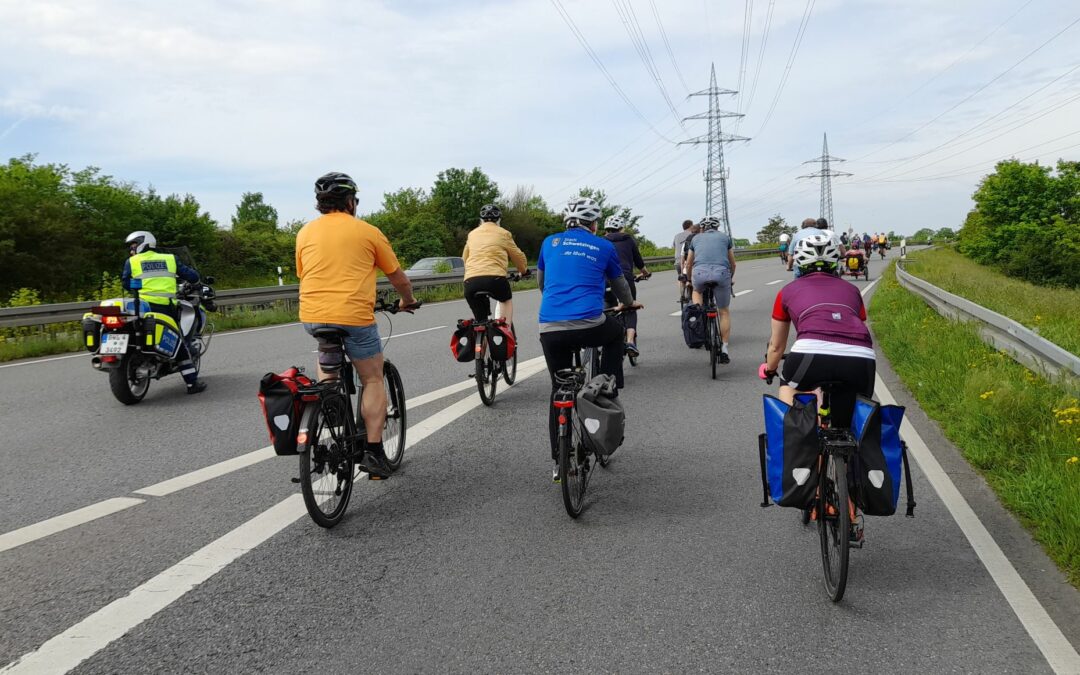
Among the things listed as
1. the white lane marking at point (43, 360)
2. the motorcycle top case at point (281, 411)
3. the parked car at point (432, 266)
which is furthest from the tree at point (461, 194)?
the motorcycle top case at point (281, 411)

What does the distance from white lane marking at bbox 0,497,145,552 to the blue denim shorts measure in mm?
1664

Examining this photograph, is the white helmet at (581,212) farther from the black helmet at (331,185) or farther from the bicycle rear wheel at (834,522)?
the bicycle rear wheel at (834,522)

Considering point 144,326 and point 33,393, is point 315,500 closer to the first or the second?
point 144,326

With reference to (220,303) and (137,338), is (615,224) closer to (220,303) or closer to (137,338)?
(137,338)

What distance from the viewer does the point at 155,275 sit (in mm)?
8594

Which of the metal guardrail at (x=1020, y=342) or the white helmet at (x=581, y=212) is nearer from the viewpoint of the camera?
the white helmet at (x=581, y=212)

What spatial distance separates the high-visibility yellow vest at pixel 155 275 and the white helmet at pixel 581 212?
212 inches

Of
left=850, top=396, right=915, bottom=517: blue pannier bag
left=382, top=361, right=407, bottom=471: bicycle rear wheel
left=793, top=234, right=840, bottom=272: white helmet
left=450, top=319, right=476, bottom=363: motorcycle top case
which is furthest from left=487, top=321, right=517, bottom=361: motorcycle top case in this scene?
left=850, top=396, right=915, bottom=517: blue pannier bag

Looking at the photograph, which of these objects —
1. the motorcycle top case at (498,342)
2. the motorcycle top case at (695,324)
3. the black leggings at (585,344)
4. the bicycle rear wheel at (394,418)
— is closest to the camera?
the black leggings at (585,344)

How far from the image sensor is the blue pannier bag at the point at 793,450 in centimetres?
366

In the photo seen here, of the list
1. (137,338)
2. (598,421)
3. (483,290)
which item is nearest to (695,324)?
(483,290)

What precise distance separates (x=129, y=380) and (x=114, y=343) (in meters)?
0.49

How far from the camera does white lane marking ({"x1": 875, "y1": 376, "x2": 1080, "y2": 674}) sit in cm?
306

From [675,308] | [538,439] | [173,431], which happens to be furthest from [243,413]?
[675,308]
